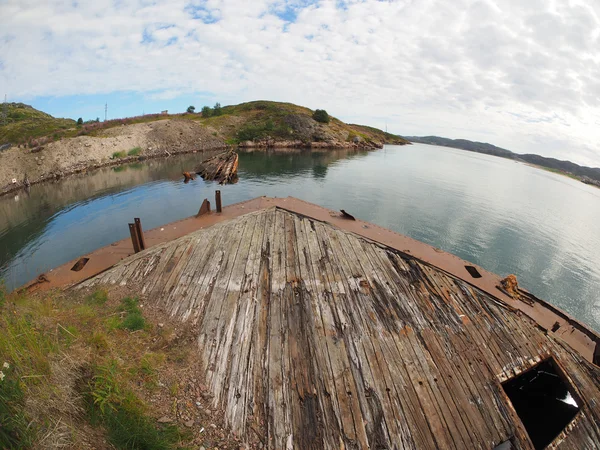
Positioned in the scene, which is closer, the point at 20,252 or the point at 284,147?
the point at 20,252

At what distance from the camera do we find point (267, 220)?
1347 cm

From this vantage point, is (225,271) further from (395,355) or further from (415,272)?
(415,272)

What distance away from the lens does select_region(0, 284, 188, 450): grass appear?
3.78 metres

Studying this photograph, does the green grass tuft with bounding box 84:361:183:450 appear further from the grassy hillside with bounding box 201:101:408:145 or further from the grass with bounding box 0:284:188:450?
the grassy hillside with bounding box 201:101:408:145

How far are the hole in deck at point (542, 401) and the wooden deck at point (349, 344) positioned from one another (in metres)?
0.94

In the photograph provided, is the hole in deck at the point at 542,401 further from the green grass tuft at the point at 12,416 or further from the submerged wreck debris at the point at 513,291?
the green grass tuft at the point at 12,416

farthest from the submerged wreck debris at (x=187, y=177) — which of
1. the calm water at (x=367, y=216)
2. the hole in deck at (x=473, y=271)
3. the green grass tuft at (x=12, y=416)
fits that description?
the green grass tuft at (x=12, y=416)

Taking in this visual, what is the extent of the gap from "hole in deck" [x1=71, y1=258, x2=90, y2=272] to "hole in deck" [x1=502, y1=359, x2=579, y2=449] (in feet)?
46.7

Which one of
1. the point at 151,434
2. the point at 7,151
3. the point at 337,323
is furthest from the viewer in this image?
the point at 7,151

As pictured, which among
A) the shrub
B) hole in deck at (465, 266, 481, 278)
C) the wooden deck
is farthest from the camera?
the shrub

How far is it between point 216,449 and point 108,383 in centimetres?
236

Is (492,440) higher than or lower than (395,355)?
lower

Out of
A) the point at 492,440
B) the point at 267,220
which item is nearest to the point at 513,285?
the point at 492,440

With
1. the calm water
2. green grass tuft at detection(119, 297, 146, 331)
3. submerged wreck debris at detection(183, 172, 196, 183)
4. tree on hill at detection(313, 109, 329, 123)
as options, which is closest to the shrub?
tree on hill at detection(313, 109, 329, 123)
